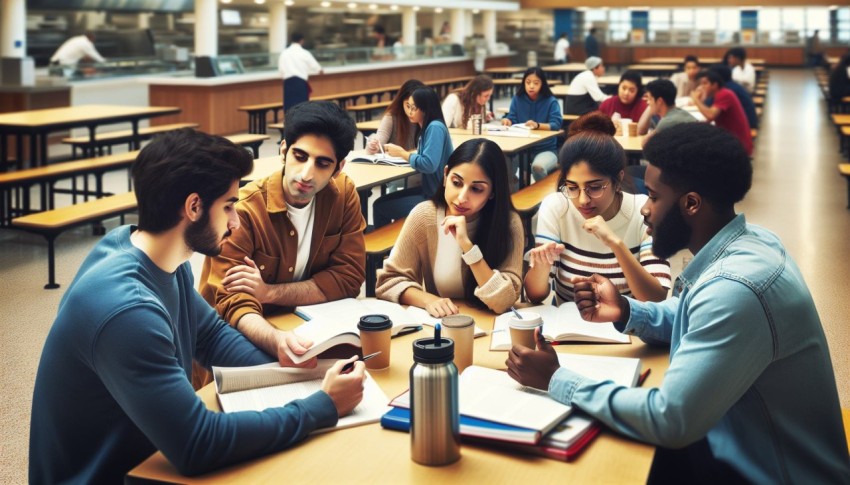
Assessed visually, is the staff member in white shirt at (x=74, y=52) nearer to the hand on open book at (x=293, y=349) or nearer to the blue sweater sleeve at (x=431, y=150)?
the blue sweater sleeve at (x=431, y=150)

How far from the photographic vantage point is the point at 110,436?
1.64m

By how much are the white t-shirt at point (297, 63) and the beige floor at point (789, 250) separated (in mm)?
1312

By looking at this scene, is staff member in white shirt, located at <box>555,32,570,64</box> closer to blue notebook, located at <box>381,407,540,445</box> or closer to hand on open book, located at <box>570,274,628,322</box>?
hand on open book, located at <box>570,274,628,322</box>

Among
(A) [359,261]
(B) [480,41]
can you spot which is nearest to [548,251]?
(A) [359,261]

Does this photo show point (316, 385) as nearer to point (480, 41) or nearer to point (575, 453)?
point (575, 453)

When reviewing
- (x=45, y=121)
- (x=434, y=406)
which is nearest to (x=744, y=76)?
(x=45, y=121)

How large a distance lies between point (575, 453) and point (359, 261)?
1.29 m

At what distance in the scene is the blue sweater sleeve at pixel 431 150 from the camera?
5066 mm

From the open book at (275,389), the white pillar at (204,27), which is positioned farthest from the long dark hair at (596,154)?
the white pillar at (204,27)

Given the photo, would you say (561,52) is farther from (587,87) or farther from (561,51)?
(587,87)

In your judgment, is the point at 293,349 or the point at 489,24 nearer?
the point at 293,349

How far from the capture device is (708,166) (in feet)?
5.72

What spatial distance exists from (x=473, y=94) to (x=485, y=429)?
19.5 feet

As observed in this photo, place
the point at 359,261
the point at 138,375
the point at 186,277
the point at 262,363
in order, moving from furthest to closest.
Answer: the point at 359,261 < the point at 262,363 < the point at 186,277 < the point at 138,375
